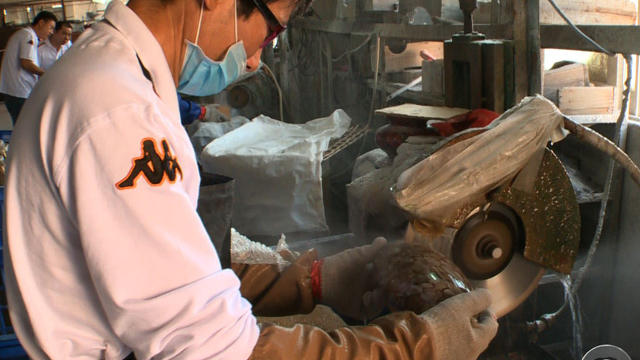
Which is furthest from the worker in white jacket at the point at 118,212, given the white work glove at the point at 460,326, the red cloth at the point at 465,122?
the red cloth at the point at 465,122

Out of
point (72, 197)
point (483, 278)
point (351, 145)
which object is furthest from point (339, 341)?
point (351, 145)

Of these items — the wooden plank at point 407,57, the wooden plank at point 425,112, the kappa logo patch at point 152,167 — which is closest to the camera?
the kappa logo patch at point 152,167

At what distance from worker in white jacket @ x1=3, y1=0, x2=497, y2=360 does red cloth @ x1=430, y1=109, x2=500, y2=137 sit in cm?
121

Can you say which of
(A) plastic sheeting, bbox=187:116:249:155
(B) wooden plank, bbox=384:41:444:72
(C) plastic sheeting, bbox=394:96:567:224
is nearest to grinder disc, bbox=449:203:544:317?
(C) plastic sheeting, bbox=394:96:567:224

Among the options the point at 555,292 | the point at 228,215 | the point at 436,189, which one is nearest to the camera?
the point at 436,189

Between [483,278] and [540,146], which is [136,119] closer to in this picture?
[540,146]

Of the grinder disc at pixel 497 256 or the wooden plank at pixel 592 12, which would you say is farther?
the wooden plank at pixel 592 12

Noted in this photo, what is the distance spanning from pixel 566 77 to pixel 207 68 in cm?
232

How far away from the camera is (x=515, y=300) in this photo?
2.20 m

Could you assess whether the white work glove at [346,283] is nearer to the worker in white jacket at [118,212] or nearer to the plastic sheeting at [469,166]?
the plastic sheeting at [469,166]

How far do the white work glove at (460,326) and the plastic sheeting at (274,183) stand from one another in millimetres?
2661

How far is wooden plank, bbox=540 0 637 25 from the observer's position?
9.57 ft

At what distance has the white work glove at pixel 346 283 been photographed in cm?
206

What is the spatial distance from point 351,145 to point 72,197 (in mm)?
3825
